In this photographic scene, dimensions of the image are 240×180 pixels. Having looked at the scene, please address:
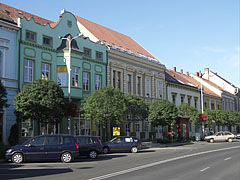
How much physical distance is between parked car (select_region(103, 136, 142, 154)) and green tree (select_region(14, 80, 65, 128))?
4916 mm

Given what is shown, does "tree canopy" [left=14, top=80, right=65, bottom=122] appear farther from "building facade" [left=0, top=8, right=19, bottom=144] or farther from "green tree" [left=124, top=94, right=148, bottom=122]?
"green tree" [left=124, top=94, right=148, bottom=122]

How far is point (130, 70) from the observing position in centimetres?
4031

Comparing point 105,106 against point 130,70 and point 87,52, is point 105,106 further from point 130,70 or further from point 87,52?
point 130,70

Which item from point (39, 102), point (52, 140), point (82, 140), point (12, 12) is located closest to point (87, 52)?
point (12, 12)

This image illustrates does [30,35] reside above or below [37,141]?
above

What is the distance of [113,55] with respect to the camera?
37750mm

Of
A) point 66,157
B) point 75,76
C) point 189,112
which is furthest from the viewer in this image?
point 189,112

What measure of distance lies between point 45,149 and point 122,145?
30.0 ft

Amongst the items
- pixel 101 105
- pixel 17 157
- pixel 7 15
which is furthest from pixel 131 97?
pixel 17 157

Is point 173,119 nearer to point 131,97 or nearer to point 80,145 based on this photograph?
point 131,97

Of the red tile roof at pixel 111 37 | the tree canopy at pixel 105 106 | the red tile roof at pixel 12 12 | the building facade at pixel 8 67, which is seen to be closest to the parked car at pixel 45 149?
the building facade at pixel 8 67

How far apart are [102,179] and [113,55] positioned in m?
26.9

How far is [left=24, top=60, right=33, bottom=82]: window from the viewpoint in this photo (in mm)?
27500

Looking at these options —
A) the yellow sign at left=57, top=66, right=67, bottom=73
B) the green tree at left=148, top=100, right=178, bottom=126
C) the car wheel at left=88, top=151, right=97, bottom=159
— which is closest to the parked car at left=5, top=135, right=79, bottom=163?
the car wheel at left=88, top=151, right=97, bottom=159
